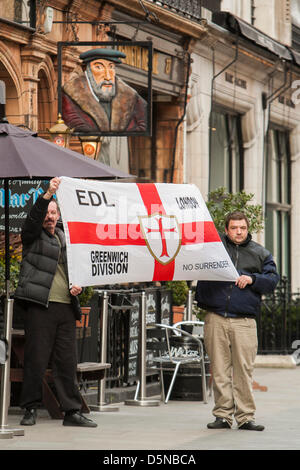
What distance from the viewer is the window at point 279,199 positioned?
29.6 metres

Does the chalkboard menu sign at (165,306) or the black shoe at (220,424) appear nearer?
the black shoe at (220,424)

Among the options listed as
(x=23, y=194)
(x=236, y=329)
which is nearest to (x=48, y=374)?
(x=236, y=329)

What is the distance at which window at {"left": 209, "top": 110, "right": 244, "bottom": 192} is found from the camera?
994 inches

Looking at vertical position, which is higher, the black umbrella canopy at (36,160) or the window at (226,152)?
the window at (226,152)

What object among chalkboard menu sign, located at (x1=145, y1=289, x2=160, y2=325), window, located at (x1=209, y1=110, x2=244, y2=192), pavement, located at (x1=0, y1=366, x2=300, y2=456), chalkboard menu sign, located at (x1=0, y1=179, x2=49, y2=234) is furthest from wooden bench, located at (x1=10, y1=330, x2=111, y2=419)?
window, located at (x1=209, y1=110, x2=244, y2=192)

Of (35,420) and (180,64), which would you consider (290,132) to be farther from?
(35,420)

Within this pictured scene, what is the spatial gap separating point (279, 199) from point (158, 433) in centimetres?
2029

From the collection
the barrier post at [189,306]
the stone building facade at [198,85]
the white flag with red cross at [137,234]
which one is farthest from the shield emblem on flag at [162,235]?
the stone building facade at [198,85]

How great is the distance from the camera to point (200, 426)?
11367mm

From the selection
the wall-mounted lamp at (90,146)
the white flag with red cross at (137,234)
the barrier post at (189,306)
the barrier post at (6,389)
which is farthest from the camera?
the wall-mounted lamp at (90,146)

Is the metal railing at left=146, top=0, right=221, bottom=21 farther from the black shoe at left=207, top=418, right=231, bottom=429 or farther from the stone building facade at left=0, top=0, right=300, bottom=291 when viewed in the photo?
the black shoe at left=207, top=418, right=231, bottom=429

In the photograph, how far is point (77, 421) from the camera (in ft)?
36.2

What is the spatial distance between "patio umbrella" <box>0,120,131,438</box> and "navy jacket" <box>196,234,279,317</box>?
52.4 inches

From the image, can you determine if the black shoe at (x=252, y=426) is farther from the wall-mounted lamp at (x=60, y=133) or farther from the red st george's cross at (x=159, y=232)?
the wall-mounted lamp at (x=60, y=133)
